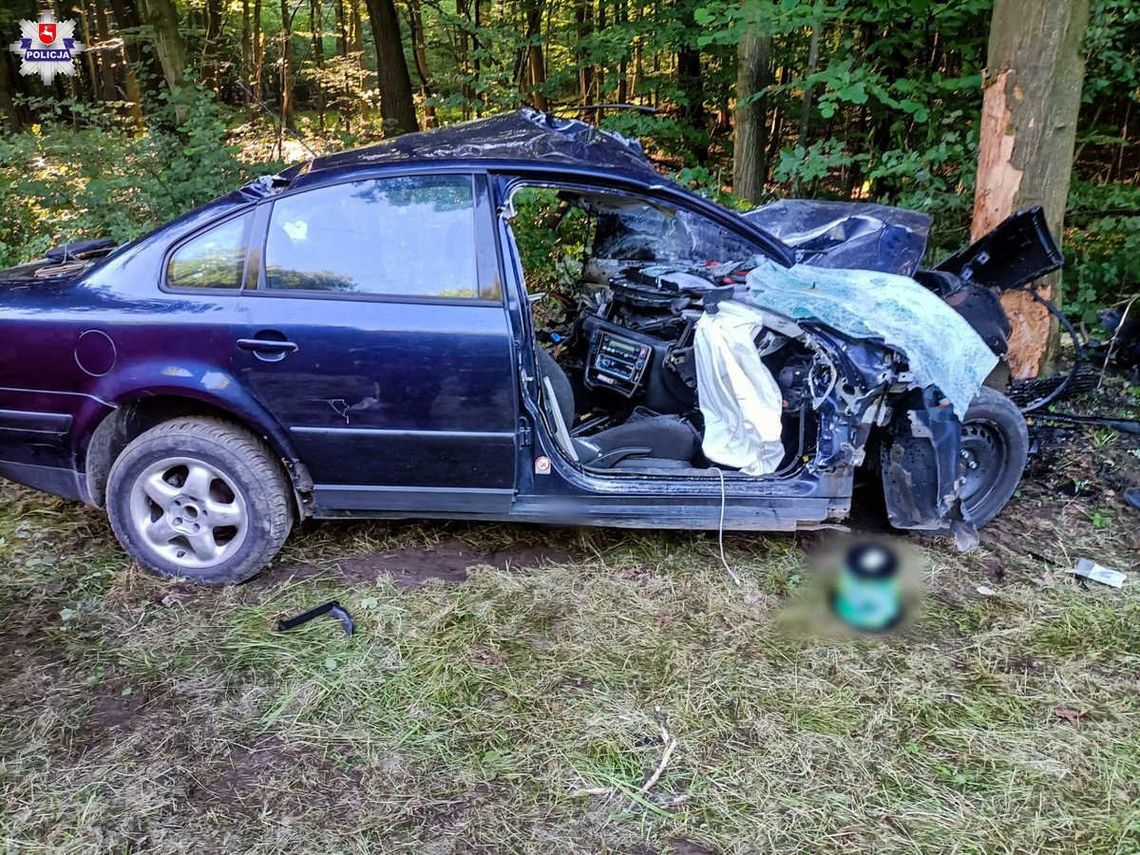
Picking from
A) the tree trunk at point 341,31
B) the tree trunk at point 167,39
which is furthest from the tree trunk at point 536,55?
the tree trunk at point 341,31

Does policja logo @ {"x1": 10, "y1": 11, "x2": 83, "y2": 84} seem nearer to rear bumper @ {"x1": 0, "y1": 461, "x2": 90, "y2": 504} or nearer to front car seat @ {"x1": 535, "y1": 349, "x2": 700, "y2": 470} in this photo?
rear bumper @ {"x1": 0, "y1": 461, "x2": 90, "y2": 504}

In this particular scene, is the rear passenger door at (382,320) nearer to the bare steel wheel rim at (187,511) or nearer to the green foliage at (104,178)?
the bare steel wheel rim at (187,511)

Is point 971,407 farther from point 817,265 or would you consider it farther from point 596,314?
point 596,314

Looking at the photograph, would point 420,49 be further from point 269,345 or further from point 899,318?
point 899,318

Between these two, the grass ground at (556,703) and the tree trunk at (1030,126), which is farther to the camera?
the tree trunk at (1030,126)

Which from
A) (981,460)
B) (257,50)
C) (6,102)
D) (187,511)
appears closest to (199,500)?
(187,511)

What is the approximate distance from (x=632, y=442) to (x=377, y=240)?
4.73ft

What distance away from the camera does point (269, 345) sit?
3002mm

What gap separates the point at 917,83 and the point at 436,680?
226 inches

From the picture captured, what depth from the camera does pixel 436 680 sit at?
278cm

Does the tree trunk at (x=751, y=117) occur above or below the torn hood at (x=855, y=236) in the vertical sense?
above

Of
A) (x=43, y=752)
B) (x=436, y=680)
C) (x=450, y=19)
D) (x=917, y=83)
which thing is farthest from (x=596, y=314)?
(x=450, y=19)

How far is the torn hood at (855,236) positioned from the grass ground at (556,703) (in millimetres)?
1314

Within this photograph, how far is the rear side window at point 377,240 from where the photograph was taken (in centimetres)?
305
